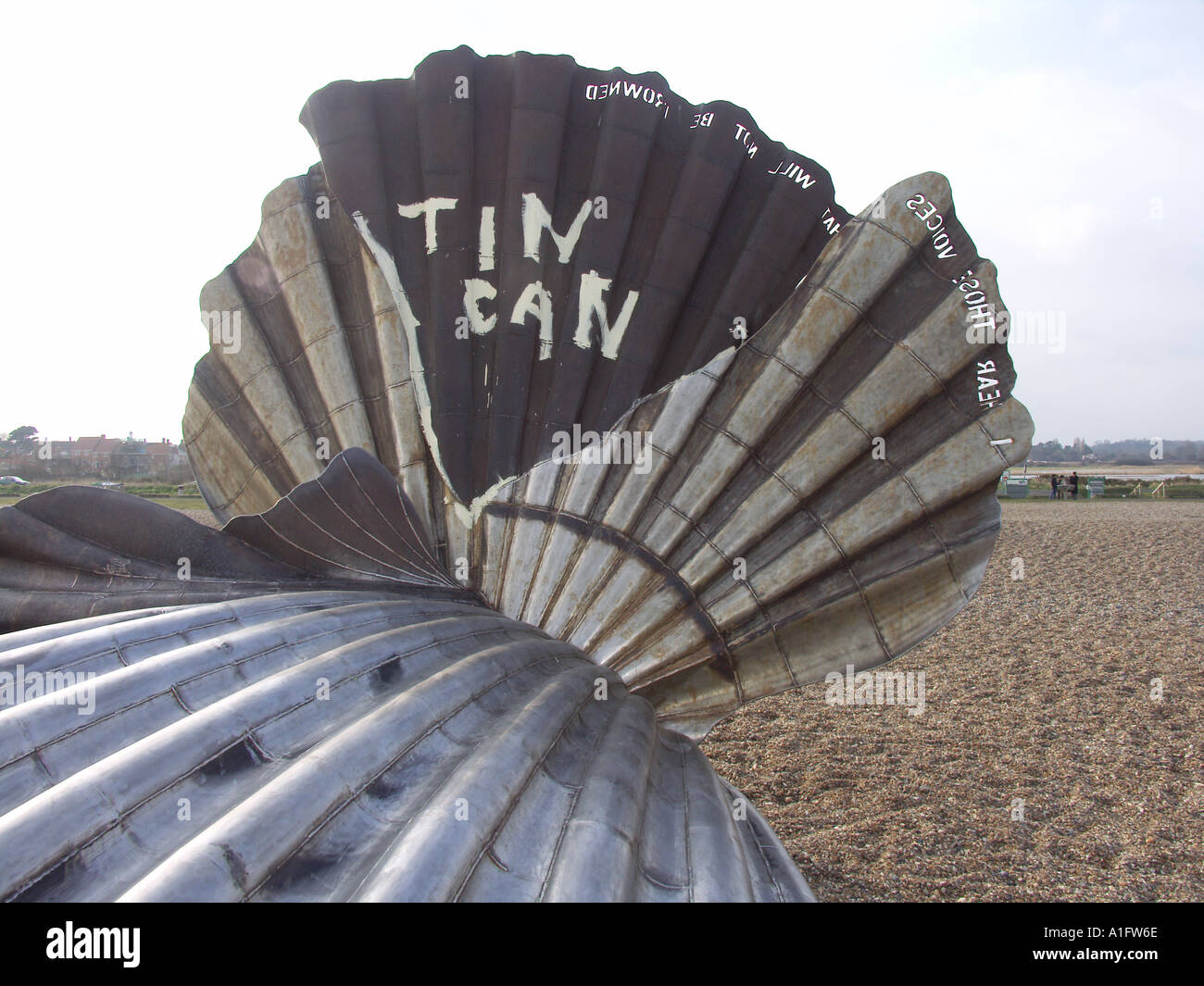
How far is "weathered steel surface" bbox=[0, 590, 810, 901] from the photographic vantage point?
1720 millimetres

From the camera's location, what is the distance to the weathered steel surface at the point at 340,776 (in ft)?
5.64

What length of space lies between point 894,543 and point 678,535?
0.89 meters

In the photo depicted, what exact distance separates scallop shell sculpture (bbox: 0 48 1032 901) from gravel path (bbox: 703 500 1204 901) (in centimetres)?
183

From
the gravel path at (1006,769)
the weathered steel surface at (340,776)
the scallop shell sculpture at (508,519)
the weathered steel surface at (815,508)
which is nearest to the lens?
the weathered steel surface at (340,776)

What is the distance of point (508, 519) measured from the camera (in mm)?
3715

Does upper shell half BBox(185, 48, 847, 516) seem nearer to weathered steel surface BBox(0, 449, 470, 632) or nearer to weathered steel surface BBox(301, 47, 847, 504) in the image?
weathered steel surface BBox(301, 47, 847, 504)

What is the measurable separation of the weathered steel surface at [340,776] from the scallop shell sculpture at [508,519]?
1 centimetres

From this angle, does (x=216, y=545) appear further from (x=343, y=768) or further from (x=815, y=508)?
(x=815, y=508)

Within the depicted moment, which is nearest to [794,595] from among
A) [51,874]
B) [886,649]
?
[886,649]

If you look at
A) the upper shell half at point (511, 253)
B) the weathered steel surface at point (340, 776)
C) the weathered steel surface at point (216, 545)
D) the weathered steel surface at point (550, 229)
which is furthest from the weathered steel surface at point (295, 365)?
the weathered steel surface at point (340, 776)

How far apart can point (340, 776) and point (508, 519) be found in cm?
185

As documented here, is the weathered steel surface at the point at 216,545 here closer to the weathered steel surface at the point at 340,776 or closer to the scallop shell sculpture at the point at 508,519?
the scallop shell sculpture at the point at 508,519
